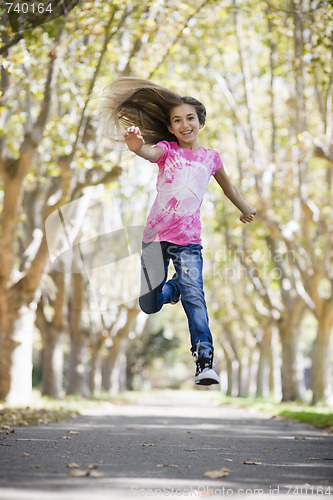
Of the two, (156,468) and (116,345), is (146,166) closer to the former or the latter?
(116,345)

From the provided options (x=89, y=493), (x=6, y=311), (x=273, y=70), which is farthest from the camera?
(x=273, y=70)

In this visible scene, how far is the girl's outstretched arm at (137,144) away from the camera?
4.67m

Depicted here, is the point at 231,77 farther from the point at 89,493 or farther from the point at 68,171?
the point at 89,493

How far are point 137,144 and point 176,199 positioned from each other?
27.4 inches

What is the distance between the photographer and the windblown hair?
539 centimetres

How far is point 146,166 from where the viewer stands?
2053 cm

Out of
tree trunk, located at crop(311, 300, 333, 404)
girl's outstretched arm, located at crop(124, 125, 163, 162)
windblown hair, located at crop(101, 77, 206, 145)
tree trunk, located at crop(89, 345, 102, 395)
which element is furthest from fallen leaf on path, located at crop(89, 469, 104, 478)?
tree trunk, located at crop(89, 345, 102, 395)

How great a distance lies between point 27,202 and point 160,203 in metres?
10.7

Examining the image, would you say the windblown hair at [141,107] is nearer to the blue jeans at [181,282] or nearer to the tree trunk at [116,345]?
the blue jeans at [181,282]

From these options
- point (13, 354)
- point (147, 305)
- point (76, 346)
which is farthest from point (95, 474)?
point (76, 346)

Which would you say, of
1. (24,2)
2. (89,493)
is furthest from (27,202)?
(89,493)

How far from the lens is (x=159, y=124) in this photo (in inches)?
218

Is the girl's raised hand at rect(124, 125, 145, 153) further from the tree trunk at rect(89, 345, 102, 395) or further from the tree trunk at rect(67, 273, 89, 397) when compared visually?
the tree trunk at rect(89, 345, 102, 395)

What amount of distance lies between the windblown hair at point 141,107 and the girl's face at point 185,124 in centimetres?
6
